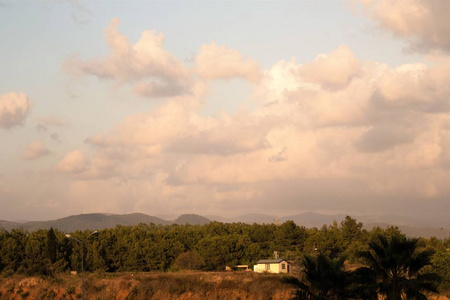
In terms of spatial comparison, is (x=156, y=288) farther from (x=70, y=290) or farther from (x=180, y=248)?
(x=180, y=248)

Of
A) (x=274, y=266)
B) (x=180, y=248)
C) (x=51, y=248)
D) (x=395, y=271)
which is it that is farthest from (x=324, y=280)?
(x=51, y=248)

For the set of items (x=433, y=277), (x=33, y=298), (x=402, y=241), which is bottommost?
(x=33, y=298)

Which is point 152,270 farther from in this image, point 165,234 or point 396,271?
point 396,271

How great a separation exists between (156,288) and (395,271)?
4639 cm

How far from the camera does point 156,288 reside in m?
80.4

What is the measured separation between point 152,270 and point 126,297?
2980 cm

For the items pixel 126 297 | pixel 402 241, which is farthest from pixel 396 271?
pixel 126 297

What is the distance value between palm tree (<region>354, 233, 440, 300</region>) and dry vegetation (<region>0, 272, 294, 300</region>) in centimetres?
3660

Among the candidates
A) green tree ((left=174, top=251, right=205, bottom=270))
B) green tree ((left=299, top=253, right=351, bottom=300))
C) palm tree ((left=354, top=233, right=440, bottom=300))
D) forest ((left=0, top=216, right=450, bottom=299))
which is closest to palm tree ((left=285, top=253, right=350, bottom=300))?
green tree ((left=299, top=253, right=351, bottom=300))

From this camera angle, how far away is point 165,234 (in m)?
117

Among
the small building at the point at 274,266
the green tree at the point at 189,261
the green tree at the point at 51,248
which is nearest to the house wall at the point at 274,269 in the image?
the small building at the point at 274,266

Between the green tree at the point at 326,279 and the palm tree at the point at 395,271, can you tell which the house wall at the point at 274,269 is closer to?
the green tree at the point at 326,279

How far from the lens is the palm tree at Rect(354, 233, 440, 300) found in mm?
40062

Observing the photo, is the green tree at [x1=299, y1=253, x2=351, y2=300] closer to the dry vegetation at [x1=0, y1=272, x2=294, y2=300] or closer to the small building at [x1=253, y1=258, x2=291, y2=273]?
the dry vegetation at [x1=0, y1=272, x2=294, y2=300]
